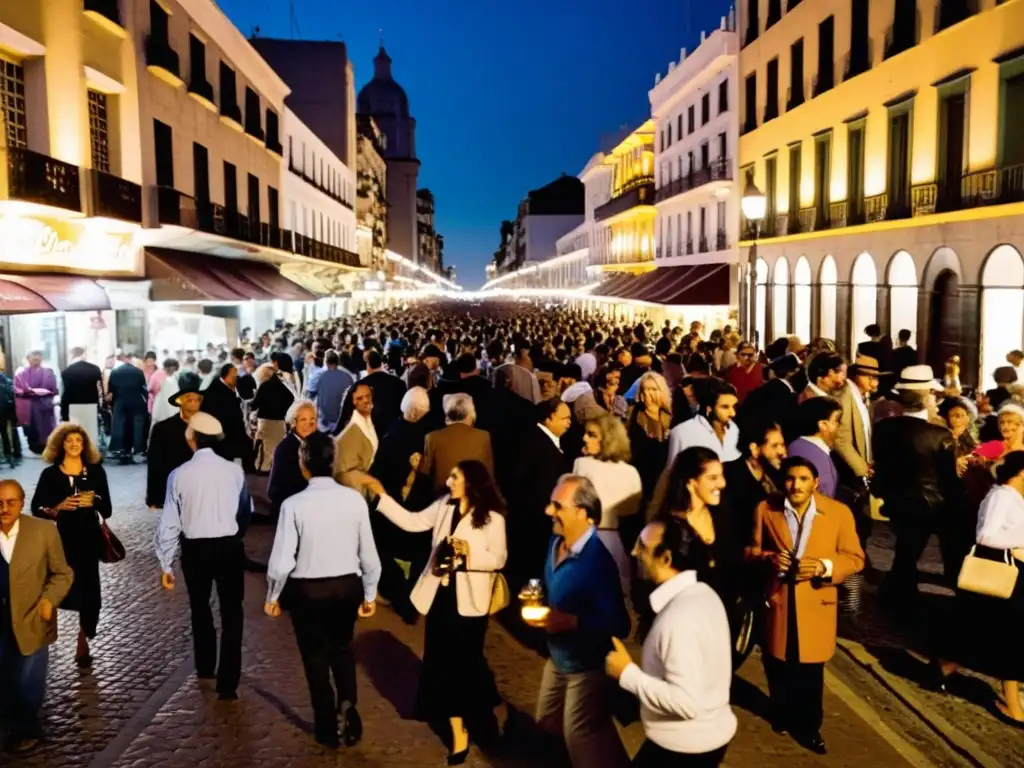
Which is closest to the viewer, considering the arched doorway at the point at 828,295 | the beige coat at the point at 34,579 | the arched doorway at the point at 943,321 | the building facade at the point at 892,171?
the beige coat at the point at 34,579

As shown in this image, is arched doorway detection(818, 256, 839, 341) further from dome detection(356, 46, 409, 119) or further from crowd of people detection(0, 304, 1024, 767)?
dome detection(356, 46, 409, 119)

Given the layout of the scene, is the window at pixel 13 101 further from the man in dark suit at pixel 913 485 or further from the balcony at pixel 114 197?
the man in dark suit at pixel 913 485

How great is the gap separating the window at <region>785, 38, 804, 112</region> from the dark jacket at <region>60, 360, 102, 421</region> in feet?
71.0

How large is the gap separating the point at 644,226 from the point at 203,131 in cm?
3420

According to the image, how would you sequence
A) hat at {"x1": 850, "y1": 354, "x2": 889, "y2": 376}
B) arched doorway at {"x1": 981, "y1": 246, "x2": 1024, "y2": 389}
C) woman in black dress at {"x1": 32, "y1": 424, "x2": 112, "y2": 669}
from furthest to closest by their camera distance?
arched doorway at {"x1": 981, "y1": 246, "x2": 1024, "y2": 389}
hat at {"x1": 850, "y1": 354, "x2": 889, "y2": 376}
woman in black dress at {"x1": 32, "y1": 424, "x2": 112, "y2": 669}

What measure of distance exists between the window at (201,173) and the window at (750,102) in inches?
693

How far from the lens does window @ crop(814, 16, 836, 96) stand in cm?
2658

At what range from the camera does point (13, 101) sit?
15164mm

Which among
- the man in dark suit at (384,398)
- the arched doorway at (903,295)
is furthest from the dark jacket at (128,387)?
the arched doorway at (903,295)

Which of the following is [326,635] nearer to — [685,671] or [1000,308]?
[685,671]

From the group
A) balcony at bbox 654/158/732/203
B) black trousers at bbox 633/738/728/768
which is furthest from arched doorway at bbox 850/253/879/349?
black trousers at bbox 633/738/728/768

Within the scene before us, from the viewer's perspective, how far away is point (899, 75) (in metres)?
22.5

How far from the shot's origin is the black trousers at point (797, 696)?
5683mm

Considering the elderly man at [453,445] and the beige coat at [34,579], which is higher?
the elderly man at [453,445]
